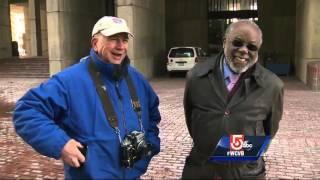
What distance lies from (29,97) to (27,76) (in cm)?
2071

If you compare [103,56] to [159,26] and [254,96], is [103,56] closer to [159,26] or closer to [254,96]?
[254,96]

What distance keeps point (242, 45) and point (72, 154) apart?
113 centimetres

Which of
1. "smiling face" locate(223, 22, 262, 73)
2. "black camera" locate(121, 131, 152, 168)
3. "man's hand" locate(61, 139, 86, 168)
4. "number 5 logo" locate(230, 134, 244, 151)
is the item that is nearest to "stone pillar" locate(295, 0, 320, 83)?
"smiling face" locate(223, 22, 262, 73)

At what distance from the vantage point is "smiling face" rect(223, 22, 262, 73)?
2451mm

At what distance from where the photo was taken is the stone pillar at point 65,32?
19938 millimetres

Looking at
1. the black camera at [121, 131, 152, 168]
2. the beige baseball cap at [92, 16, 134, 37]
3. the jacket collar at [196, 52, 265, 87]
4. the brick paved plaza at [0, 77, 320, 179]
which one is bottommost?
the brick paved plaza at [0, 77, 320, 179]

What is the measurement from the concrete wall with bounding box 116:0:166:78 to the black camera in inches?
630

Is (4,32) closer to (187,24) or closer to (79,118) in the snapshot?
(187,24)

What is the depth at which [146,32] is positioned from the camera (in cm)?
2089

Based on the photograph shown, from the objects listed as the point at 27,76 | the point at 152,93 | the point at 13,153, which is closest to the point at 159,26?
the point at 27,76

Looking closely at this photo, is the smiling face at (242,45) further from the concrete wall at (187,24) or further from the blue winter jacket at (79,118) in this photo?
the concrete wall at (187,24)

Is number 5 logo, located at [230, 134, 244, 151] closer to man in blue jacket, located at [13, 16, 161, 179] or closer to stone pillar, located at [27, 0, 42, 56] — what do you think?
man in blue jacket, located at [13, 16, 161, 179]

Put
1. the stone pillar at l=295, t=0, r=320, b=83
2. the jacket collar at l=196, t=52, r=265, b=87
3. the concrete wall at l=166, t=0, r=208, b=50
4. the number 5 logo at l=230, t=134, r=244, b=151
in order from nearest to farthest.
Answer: the number 5 logo at l=230, t=134, r=244, b=151 < the jacket collar at l=196, t=52, r=265, b=87 < the stone pillar at l=295, t=0, r=320, b=83 < the concrete wall at l=166, t=0, r=208, b=50

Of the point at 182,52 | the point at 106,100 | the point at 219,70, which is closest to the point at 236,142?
the point at 219,70
